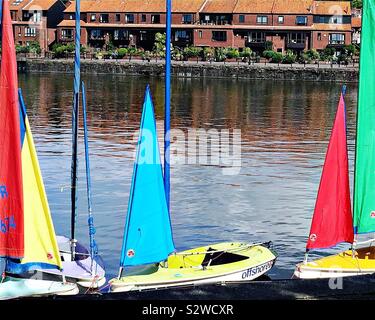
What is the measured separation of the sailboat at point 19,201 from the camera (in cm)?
1705

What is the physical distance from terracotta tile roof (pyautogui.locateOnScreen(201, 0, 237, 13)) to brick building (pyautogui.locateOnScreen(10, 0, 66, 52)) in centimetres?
2590

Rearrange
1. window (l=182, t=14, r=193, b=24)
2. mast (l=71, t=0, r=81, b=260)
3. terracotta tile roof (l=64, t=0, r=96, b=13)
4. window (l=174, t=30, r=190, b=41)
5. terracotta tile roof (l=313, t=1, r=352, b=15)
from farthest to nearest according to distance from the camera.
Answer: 1. terracotta tile roof (l=64, t=0, r=96, b=13)
2. window (l=174, t=30, r=190, b=41)
3. window (l=182, t=14, r=193, b=24)
4. terracotta tile roof (l=313, t=1, r=352, b=15)
5. mast (l=71, t=0, r=81, b=260)

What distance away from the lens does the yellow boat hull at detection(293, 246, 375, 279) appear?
61.0 ft

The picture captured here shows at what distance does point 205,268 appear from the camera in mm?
18719

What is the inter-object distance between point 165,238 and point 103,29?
4452 inches

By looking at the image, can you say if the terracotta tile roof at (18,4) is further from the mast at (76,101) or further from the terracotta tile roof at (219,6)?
the mast at (76,101)

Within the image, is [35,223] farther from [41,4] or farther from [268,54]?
[41,4]

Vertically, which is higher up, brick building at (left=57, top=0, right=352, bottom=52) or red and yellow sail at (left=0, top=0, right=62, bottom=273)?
brick building at (left=57, top=0, right=352, bottom=52)

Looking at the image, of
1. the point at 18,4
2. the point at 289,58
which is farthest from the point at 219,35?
the point at 18,4

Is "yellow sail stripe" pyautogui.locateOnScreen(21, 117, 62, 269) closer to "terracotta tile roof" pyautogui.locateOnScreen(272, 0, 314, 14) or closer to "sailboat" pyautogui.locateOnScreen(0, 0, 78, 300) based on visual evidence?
"sailboat" pyautogui.locateOnScreen(0, 0, 78, 300)

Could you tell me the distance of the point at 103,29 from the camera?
424ft

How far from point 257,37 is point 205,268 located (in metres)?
107

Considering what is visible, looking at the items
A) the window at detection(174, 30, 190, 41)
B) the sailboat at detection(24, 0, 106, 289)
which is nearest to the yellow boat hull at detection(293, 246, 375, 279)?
the sailboat at detection(24, 0, 106, 289)
